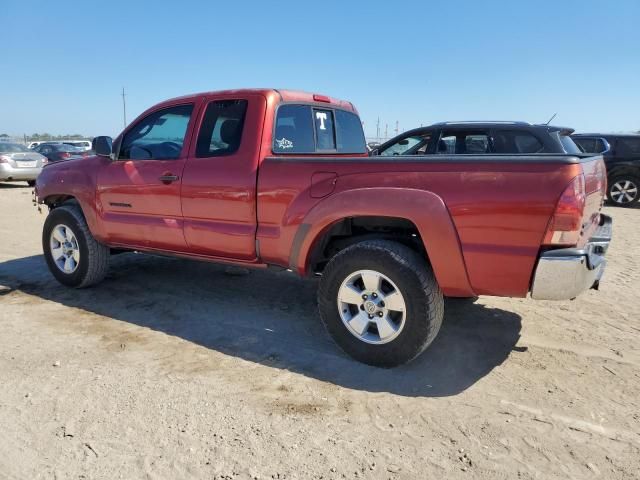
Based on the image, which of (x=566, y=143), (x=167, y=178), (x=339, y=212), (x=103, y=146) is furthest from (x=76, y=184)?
(x=566, y=143)

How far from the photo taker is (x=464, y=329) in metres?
4.01

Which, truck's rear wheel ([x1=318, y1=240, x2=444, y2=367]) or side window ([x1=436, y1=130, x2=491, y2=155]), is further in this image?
side window ([x1=436, y1=130, x2=491, y2=155])

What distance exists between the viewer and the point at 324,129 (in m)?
4.63

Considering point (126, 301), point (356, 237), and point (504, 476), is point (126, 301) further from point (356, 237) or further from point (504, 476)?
point (504, 476)

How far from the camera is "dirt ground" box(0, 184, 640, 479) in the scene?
2402 mm

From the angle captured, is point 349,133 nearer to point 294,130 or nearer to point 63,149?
point 294,130

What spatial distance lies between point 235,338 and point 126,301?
1.50m

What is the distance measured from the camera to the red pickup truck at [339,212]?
282 centimetres

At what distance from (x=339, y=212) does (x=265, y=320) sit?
139cm

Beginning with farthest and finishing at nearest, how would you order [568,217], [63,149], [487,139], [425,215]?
[63,149] < [487,139] < [425,215] < [568,217]

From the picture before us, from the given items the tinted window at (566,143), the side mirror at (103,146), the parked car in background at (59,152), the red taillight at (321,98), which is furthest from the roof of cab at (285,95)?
the parked car in background at (59,152)

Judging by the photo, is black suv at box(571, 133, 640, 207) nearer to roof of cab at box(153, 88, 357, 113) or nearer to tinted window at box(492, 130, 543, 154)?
tinted window at box(492, 130, 543, 154)

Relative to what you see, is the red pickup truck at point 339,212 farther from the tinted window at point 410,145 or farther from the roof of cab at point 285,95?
the tinted window at point 410,145

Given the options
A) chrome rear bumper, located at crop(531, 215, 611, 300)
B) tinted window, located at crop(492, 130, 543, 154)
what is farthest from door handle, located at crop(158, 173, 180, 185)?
tinted window, located at crop(492, 130, 543, 154)
